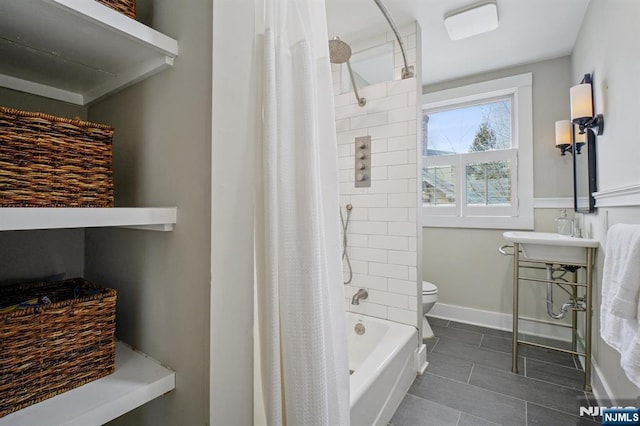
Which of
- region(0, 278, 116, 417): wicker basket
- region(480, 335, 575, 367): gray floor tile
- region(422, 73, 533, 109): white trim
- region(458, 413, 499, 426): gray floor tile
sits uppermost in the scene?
region(422, 73, 533, 109): white trim

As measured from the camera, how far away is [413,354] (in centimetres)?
197

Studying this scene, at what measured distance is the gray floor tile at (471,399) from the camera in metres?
1.62

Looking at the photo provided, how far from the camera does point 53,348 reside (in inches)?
23.9

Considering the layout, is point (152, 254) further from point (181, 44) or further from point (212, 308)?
point (181, 44)

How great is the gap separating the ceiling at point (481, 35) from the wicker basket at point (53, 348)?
214 centimetres

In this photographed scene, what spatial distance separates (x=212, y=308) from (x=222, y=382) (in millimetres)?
172

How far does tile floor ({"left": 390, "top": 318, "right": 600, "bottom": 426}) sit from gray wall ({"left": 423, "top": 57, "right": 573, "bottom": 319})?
46 cm

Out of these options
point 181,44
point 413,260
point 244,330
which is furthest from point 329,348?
point 413,260

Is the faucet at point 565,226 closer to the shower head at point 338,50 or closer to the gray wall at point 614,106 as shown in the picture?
the gray wall at point 614,106

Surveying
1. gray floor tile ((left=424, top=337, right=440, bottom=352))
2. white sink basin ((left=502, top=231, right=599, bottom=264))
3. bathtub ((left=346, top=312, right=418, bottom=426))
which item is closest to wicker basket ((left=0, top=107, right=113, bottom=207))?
bathtub ((left=346, top=312, right=418, bottom=426))

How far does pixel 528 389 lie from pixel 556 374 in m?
0.35

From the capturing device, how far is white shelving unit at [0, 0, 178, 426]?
0.55 meters

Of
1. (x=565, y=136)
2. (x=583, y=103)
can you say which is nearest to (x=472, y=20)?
(x=583, y=103)

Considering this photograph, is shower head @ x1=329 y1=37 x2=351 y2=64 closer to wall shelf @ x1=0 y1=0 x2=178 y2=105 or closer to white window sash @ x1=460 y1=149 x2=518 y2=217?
wall shelf @ x1=0 y1=0 x2=178 y2=105
